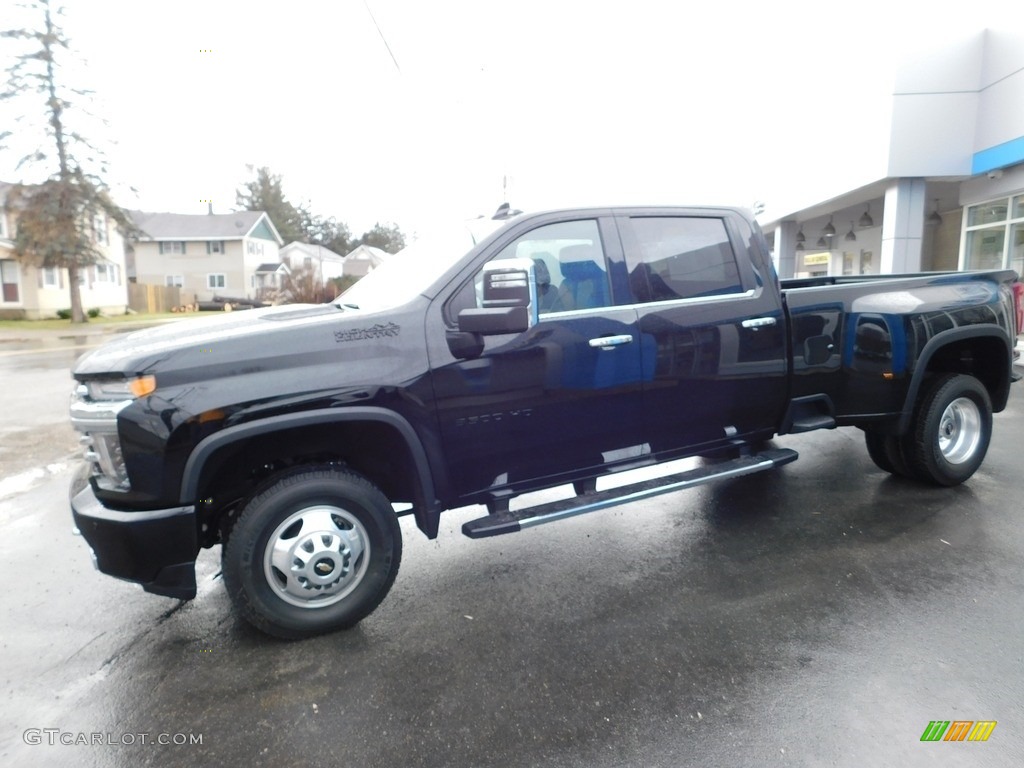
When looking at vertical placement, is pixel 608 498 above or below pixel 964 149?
below

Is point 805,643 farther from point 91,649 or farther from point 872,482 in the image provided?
point 91,649

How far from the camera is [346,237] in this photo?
10144 centimetres

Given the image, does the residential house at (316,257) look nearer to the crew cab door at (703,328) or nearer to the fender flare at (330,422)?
the crew cab door at (703,328)

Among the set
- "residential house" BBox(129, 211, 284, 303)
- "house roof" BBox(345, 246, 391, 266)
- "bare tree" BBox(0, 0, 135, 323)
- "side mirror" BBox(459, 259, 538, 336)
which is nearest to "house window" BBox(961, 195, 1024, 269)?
"side mirror" BBox(459, 259, 538, 336)

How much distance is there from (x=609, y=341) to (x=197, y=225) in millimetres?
59828

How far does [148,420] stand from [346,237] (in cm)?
10349

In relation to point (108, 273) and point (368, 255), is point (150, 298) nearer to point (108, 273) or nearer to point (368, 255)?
point (108, 273)

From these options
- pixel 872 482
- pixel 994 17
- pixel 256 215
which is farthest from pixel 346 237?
pixel 872 482

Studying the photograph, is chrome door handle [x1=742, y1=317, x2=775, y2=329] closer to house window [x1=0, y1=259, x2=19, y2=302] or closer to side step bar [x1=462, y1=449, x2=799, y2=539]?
side step bar [x1=462, y1=449, x2=799, y2=539]

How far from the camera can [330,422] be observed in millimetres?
3182

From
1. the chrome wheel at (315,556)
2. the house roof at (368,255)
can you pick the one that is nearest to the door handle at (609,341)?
the chrome wheel at (315,556)

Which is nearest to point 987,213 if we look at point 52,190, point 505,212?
point 505,212

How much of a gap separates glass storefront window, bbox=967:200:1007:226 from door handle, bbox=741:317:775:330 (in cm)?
1381

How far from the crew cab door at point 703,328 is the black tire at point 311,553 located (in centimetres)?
172
